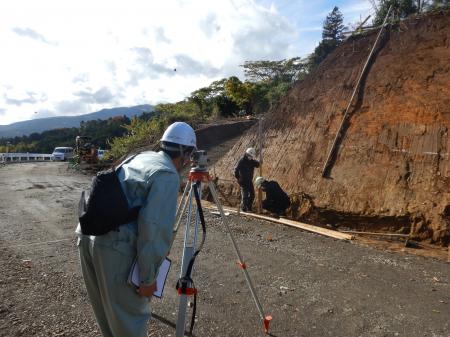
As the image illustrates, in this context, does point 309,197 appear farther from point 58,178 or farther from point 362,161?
point 58,178

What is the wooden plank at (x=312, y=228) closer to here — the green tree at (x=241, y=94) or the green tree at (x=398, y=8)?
the green tree at (x=398, y=8)

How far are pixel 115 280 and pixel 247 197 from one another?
27.6 ft

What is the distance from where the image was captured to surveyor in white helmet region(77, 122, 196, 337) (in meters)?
2.51

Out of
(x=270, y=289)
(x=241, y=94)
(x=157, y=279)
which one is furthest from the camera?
(x=241, y=94)

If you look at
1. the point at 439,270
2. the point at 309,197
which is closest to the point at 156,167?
the point at 439,270

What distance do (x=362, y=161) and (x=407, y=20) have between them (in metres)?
5.25

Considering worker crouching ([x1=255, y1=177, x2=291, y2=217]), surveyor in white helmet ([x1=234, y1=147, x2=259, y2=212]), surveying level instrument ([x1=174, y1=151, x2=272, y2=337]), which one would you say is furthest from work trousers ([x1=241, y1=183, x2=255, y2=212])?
surveying level instrument ([x1=174, y1=151, x2=272, y2=337])

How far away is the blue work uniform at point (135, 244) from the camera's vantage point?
2512 mm

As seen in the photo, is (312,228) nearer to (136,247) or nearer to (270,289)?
(270,289)

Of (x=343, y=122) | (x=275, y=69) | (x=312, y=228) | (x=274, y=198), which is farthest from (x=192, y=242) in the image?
(x=275, y=69)

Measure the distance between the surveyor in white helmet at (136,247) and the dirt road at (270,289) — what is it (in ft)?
5.58

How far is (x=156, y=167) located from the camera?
2627 millimetres

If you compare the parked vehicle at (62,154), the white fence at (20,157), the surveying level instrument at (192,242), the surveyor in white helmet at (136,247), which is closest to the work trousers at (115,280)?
the surveyor in white helmet at (136,247)

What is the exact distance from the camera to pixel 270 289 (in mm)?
5418
